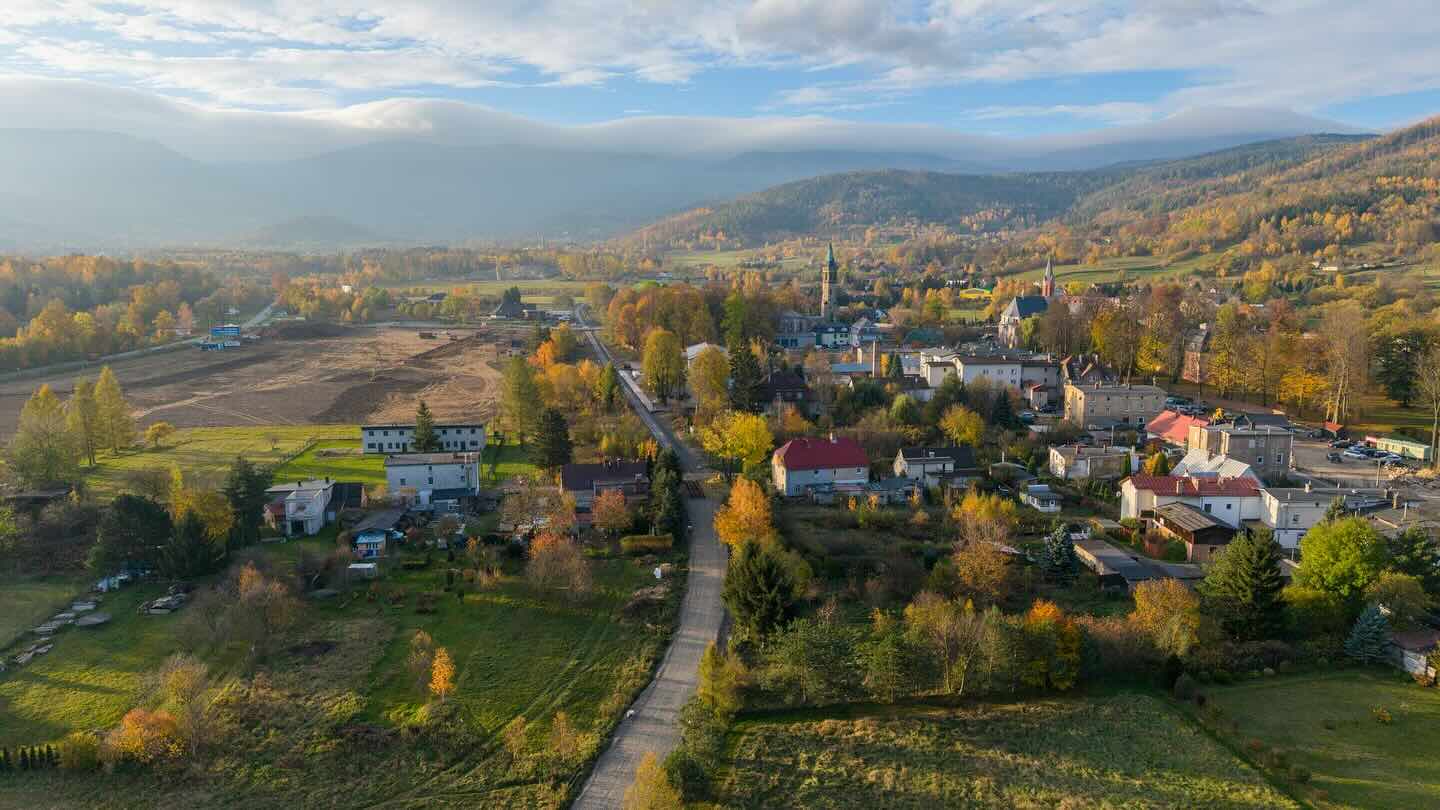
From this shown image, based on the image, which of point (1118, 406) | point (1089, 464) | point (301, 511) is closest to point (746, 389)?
point (1089, 464)

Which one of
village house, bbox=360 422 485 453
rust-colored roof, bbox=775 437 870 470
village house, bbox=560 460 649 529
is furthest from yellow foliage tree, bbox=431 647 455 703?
village house, bbox=360 422 485 453

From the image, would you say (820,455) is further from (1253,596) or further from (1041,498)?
(1253,596)

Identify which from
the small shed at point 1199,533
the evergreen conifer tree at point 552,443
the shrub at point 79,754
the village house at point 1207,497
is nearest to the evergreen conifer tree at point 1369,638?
the small shed at point 1199,533

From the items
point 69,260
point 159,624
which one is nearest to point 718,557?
point 159,624

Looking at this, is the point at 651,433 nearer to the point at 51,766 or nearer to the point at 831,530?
the point at 831,530

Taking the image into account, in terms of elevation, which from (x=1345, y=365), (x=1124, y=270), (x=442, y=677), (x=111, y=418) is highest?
(x=1124, y=270)
